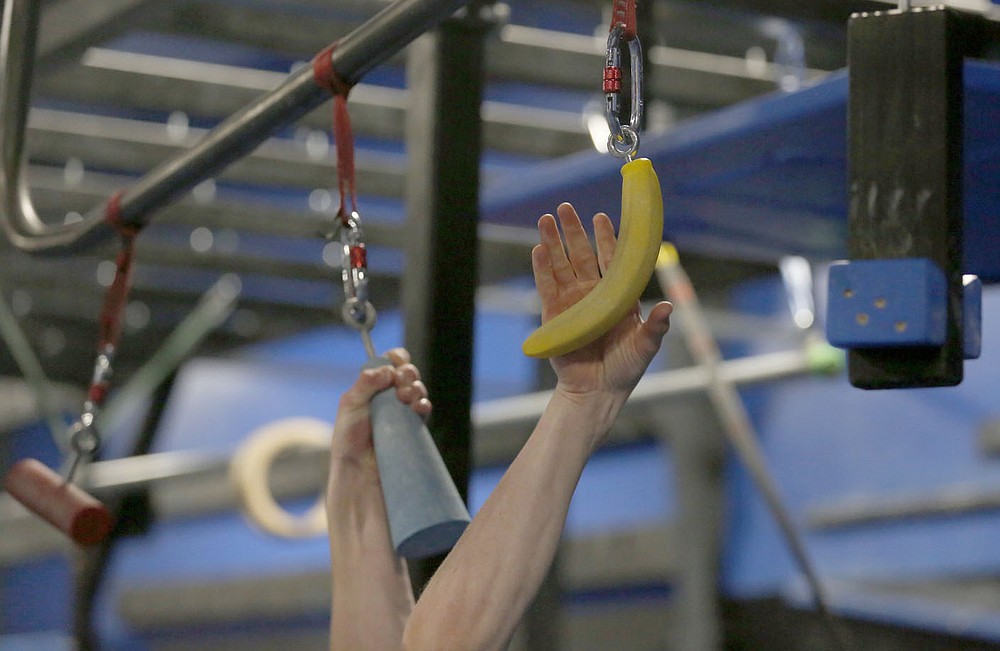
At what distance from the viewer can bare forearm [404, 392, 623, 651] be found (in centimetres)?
90

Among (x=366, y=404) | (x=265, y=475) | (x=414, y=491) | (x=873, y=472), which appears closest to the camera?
(x=414, y=491)

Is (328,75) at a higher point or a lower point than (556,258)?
higher

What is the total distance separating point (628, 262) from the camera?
2.71ft

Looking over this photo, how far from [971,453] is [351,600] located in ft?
6.19

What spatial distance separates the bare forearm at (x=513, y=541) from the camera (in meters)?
0.90

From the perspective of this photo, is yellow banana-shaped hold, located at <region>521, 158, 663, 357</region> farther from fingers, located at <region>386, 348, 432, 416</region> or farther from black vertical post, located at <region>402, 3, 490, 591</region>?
black vertical post, located at <region>402, 3, 490, 591</region>

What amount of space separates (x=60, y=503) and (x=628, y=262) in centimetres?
64

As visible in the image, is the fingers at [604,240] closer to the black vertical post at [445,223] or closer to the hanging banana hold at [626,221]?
the hanging banana hold at [626,221]

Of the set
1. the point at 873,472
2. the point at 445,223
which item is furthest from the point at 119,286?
the point at 873,472

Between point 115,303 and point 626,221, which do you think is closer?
point 626,221

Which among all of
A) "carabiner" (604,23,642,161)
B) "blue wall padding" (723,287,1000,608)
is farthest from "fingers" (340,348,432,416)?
"blue wall padding" (723,287,1000,608)

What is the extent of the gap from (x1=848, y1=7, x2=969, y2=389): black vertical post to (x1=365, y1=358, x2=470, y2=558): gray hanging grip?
268mm

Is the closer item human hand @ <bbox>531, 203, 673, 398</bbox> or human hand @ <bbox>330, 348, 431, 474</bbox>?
human hand @ <bbox>531, 203, 673, 398</bbox>

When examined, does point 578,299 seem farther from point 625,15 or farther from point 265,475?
point 265,475
